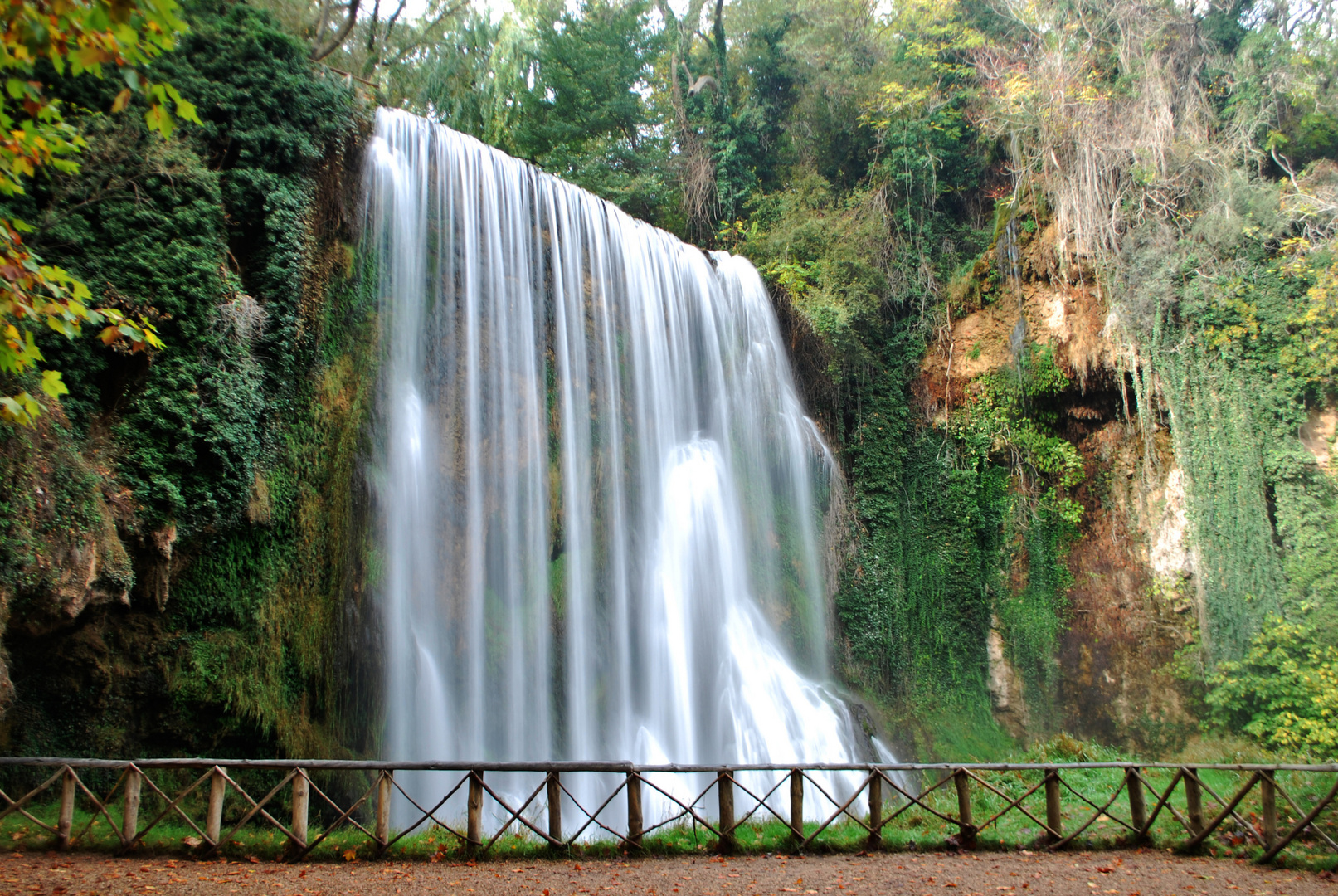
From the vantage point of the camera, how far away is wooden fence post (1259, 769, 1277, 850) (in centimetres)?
690

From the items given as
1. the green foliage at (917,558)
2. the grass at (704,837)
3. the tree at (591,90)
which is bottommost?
the grass at (704,837)

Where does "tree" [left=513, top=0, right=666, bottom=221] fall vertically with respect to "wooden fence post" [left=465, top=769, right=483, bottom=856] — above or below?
above

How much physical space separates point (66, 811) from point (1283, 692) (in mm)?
16231

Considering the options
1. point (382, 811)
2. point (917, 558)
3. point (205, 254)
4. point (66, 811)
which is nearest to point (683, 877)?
point (382, 811)

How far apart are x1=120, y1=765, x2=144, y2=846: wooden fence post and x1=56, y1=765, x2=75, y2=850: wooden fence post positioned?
371mm

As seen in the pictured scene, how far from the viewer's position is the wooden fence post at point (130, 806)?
6.29m

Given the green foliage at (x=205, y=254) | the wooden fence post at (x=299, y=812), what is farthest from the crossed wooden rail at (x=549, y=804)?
the green foliage at (x=205, y=254)

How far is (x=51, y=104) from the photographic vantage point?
504 centimetres

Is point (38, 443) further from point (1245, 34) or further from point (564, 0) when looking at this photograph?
point (1245, 34)

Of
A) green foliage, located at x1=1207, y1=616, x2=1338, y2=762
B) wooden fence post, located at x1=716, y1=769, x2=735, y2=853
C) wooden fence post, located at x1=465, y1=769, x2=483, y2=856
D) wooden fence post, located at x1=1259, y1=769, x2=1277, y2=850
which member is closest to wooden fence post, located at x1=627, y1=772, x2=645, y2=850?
wooden fence post, located at x1=716, y1=769, x2=735, y2=853

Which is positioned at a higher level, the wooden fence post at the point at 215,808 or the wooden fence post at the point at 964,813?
the wooden fence post at the point at 215,808

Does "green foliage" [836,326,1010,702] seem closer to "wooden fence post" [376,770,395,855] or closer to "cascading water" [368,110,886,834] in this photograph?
"cascading water" [368,110,886,834]

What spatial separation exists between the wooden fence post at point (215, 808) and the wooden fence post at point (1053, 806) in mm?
7405

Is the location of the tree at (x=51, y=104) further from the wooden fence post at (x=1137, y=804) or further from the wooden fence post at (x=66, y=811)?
the wooden fence post at (x=1137, y=804)
